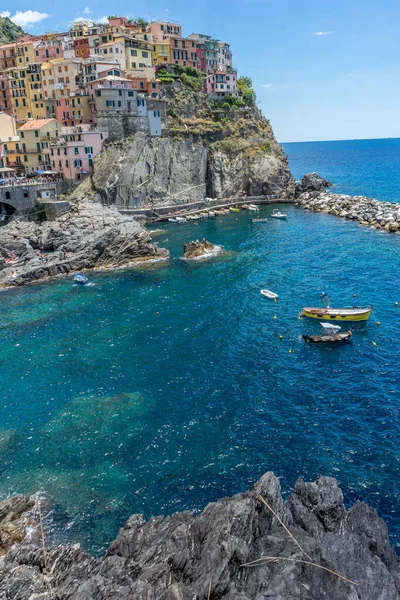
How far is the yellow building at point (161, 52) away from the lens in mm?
133375

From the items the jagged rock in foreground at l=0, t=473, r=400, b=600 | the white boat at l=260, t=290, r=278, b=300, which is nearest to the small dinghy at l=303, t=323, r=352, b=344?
the white boat at l=260, t=290, r=278, b=300

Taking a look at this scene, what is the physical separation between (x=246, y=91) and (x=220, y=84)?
998 centimetres

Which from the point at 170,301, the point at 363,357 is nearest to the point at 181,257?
the point at 170,301

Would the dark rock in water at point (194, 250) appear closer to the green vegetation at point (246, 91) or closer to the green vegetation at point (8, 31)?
the green vegetation at point (246, 91)

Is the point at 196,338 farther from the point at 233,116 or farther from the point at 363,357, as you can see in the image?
the point at 233,116

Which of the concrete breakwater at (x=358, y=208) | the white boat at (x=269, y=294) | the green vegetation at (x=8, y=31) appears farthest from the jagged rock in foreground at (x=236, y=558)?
the green vegetation at (x=8, y=31)

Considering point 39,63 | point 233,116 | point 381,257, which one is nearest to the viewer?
point 381,257

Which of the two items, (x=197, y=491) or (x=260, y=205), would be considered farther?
(x=260, y=205)

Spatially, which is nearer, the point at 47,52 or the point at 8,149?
the point at 8,149

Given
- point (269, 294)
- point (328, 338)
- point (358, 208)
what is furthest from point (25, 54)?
point (328, 338)

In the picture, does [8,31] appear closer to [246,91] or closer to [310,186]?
[246,91]

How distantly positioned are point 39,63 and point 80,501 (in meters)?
120

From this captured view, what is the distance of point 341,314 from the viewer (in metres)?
56.1

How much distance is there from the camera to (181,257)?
84.6m
